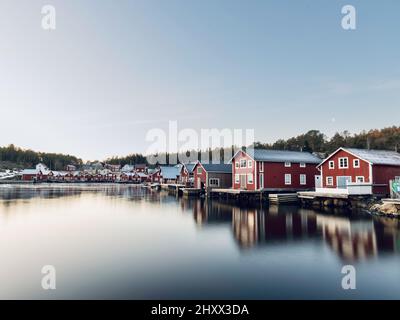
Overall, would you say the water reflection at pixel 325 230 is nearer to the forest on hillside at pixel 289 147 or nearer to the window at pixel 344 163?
the window at pixel 344 163

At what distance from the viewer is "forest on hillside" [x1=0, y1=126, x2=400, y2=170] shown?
68713mm

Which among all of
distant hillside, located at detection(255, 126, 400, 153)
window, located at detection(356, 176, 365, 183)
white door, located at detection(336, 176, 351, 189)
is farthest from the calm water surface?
distant hillside, located at detection(255, 126, 400, 153)

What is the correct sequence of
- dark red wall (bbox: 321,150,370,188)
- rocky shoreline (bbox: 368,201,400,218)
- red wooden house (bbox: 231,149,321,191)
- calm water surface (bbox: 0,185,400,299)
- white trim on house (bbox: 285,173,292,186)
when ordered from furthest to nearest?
1. white trim on house (bbox: 285,173,292,186)
2. red wooden house (bbox: 231,149,321,191)
3. dark red wall (bbox: 321,150,370,188)
4. rocky shoreline (bbox: 368,201,400,218)
5. calm water surface (bbox: 0,185,400,299)

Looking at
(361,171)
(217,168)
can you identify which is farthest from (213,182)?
(361,171)

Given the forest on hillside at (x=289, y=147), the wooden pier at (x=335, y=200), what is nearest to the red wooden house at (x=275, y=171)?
the wooden pier at (x=335, y=200)

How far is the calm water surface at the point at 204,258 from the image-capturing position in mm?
8695

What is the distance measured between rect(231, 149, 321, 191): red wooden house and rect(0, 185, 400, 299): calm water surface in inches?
564

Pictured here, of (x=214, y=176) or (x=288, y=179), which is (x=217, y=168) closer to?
(x=214, y=176)

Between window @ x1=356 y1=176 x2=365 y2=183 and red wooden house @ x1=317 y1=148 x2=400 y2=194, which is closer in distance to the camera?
red wooden house @ x1=317 y1=148 x2=400 y2=194

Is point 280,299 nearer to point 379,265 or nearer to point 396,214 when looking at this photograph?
point 379,265

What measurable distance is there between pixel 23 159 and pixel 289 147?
135502 mm

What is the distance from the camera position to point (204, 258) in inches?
472

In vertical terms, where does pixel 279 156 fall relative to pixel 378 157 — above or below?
above

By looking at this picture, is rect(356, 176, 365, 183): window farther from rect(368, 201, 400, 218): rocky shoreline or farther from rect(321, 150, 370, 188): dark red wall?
rect(368, 201, 400, 218): rocky shoreline
